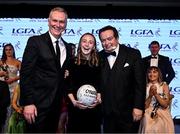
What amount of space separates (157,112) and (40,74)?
2171 millimetres

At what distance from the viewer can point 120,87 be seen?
3912 mm

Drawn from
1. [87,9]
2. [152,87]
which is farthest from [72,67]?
[87,9]

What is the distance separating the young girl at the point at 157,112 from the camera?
500 centimetres

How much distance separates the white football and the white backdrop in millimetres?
3252

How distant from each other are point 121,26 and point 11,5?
210 cm

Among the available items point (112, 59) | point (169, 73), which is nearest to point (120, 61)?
point (112, 59)

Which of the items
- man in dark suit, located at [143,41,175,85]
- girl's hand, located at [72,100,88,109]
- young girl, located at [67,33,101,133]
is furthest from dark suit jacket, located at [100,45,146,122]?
man in dark suit, located at [143,41,175,85]

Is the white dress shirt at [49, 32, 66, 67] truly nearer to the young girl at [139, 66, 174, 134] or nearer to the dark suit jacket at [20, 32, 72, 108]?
the dark suit jacket at [20, 32, 72, 108]

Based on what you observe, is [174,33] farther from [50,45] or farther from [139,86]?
[50,45]

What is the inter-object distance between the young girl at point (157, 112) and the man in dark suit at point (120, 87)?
107 cm

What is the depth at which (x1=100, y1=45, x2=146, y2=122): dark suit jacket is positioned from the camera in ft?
12.8

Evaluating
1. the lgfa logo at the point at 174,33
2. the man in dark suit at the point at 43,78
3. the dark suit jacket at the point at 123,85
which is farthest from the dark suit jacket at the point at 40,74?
the lgfa logo at the point at 174,33

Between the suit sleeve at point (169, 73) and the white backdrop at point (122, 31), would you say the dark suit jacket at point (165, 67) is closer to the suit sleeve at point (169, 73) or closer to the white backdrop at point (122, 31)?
the suit sleeve at point (169, 73)

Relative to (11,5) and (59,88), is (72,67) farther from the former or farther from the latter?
(11,5)
